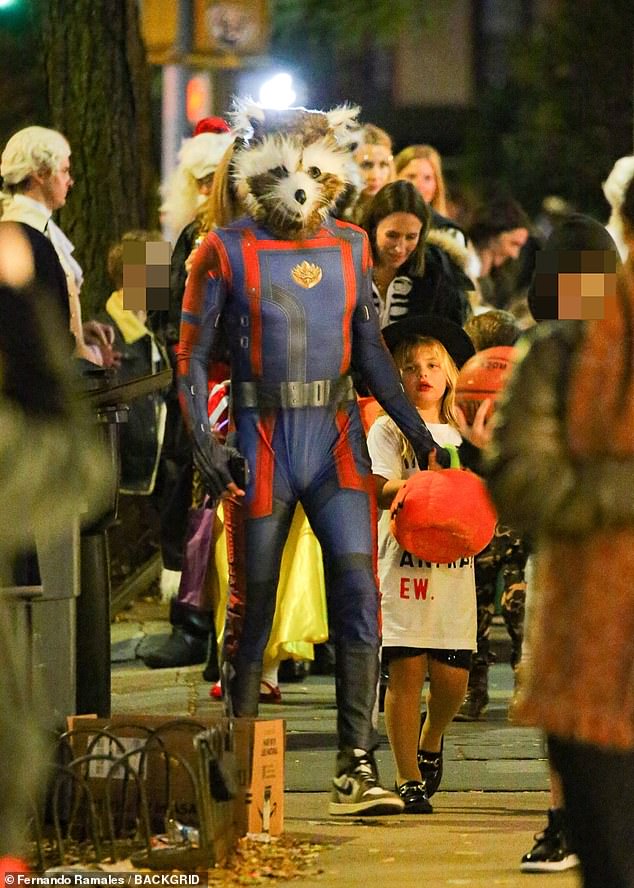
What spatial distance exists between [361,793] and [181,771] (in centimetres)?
93

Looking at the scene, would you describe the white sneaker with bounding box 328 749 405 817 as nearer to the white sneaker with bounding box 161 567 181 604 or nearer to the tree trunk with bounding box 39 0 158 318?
the white sneaker with bounding box 161 567 181 604

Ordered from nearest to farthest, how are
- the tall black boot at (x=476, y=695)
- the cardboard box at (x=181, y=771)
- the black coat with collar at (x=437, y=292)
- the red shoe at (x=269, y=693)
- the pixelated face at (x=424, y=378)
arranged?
1. the cardboard box at (x=181, y=771)
2. the pixelated face at (x=424, y=378)
3. the tall black boot at (x=476, y=695)
4. the red shoe at (x=269, y=693)
5. the black coat with collar at (x=437, y=292)

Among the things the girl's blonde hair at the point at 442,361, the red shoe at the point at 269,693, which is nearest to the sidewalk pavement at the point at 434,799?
the red shoe at the point at 269,693

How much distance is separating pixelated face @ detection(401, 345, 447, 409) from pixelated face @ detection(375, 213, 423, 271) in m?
1.83

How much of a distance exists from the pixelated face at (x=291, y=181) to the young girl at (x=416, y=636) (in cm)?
79

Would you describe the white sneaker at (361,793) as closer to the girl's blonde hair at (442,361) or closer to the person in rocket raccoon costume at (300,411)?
the person in rocket raccoon costume at (300,411)

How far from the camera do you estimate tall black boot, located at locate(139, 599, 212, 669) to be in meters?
10.8

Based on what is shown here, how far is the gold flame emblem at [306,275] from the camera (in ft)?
24.5

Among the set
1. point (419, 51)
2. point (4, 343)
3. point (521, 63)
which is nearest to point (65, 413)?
point (4, 343)

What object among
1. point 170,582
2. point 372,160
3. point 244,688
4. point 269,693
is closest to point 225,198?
point 244,688

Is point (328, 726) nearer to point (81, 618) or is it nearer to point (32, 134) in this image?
point (81, 618)

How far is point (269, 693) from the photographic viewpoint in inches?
384

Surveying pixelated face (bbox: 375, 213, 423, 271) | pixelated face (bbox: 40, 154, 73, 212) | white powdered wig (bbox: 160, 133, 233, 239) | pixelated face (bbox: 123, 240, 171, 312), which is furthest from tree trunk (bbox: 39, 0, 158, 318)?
pixelated face (bbox: 40, 154, 73, 212)

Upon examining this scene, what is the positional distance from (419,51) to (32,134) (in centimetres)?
5483
